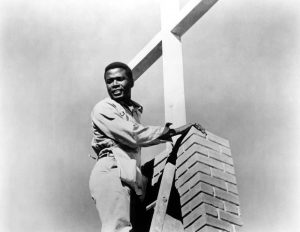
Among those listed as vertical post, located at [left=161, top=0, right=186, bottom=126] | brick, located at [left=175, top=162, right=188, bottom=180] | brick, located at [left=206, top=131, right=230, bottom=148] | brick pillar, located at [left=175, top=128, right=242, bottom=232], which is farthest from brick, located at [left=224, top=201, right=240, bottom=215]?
vertical post, located at [left=161, top=0, right=186, bottom=126]

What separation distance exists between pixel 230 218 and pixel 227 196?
154 millimetres

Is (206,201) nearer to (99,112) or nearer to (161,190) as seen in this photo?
(161,190)

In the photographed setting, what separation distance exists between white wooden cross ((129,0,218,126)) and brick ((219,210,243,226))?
83 cm

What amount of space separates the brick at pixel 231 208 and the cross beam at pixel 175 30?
1.53 metres

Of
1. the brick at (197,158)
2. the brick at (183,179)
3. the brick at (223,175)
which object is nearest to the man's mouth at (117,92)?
the brick at (197,158)

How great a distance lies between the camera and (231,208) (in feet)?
14.3

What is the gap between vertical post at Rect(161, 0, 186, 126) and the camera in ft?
16.1

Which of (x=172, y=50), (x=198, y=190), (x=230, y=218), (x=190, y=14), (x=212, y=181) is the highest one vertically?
(x=190, y=14)

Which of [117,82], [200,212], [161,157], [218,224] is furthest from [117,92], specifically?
[218,224]

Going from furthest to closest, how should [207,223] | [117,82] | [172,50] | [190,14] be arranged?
[172,50] → [190,14] → [117,82] → [207,223]

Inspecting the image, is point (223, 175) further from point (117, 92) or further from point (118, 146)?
point (117, 92)

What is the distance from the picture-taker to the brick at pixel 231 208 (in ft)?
14.1

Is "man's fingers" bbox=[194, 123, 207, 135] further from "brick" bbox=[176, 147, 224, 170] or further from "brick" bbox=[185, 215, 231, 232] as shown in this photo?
"brick" bbox=[185, 215, 231, 232]

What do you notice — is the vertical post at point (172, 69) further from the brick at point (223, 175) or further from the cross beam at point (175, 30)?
the brick at point (223, 175)
